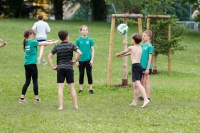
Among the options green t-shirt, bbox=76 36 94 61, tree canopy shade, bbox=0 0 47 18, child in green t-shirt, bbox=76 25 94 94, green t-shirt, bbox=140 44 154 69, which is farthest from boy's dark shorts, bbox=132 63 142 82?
tree canopy shade, bbox=0 0 47 18

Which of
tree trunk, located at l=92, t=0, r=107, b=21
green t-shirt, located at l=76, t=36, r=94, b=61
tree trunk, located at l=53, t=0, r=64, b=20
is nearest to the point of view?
green t-shirt, located at l=76, t=36, r=94, b=61

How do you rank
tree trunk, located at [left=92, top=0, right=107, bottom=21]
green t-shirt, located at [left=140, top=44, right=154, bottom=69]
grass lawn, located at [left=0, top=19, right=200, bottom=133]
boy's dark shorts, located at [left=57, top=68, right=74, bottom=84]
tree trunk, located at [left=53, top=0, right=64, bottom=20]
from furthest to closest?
tree trunk, located at [left=53, top=0, right=64, bottom=20], tree trunk, located at [left=92, top=0, right=107, bottom=21], green t-shirt, located at [left=140, top=44, right=154, bottom=69], boy's dark shorts, located at [left=57, top=68, right=74, bottom=84], grass lawn, located at [left=0, top=19, right=200, bottom=133]

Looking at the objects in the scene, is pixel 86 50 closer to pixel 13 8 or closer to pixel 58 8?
pixel 13 8

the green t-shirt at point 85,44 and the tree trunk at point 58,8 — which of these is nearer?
the green t-shirt at point 85,44

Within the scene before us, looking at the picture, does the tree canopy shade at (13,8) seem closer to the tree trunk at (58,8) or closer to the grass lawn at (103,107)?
the tree trunk at (58,8)

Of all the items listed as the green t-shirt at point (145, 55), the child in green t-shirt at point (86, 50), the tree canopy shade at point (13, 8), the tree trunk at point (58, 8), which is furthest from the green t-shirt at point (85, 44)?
the tree trunk at point (58, 8)

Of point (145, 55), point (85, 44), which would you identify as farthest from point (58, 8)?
point (145, 55)

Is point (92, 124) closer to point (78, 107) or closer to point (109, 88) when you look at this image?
point (78, 107)

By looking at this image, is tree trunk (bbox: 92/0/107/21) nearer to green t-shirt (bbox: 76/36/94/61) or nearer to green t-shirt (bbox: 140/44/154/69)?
green t-shirt (bbox: 76/36/94/61)

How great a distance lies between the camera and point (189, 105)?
1239 centimetres

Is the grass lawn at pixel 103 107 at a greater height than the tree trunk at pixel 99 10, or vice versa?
the tree trunk at pixel 99 10

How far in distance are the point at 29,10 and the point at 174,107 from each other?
3970 cm

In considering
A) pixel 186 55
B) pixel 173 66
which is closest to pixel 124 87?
pixel 173 66

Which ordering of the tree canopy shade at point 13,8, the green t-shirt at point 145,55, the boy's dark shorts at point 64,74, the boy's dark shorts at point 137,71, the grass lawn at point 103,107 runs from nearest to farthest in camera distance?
the grass lawn at point 103,107, the boy's dark shorts at point 64,74, the boy's dark shorts at point 137,71, the green t-shirt at point 145,55, the tree canopy shade at point 13,8
